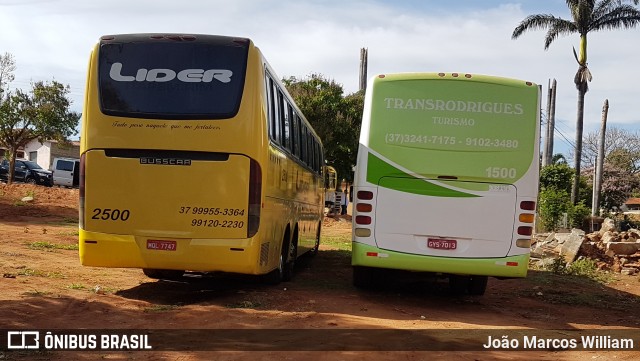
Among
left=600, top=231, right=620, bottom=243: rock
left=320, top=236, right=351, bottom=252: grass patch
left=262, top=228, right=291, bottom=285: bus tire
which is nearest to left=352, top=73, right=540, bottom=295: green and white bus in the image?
left=262, top=228, right=291, bottom=285: bus tire

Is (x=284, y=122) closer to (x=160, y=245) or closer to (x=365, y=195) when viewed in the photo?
(x=365, y=195)

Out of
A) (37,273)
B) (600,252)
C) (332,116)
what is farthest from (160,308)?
(332,116)

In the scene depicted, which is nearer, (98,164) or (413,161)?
(98,164)

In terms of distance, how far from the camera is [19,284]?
28.9 feet

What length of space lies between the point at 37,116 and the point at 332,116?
1550 centimetres

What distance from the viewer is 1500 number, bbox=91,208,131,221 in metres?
8.08

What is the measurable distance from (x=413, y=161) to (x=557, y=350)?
126 inches

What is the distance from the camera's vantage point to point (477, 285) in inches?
411

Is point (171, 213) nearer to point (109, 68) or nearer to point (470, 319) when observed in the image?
point (109, 68)

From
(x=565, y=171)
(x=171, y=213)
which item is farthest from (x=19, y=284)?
(x=565, y=171)

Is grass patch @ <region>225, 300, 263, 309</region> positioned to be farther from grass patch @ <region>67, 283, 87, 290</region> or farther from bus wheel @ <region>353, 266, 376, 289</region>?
grass patch @ <region>67, 283, 87, 290</region>

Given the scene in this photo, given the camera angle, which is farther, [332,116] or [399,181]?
[332,116]

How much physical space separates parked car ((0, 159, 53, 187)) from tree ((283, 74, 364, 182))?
18043 millimetres

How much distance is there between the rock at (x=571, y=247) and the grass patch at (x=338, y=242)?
6014 millimetres
